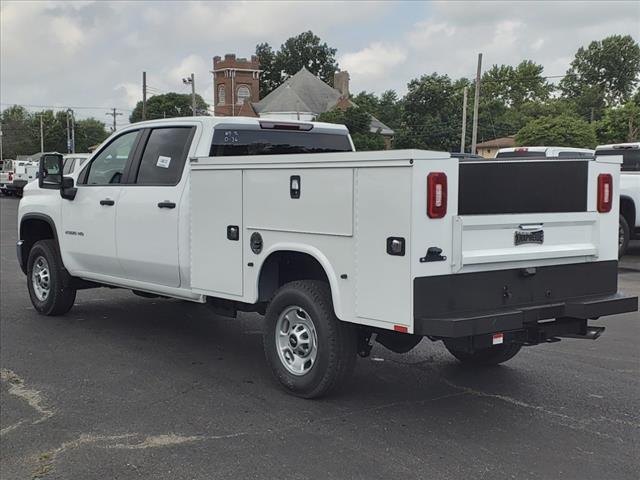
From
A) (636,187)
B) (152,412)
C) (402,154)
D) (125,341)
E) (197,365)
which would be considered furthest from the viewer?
(636,187)

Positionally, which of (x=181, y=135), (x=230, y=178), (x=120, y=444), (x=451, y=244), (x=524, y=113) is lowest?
(x=120, y=444)

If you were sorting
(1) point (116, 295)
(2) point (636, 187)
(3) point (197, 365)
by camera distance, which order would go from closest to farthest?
(3) point (197, 365) → (1) point (116, 295) → (2) point (636, 187)

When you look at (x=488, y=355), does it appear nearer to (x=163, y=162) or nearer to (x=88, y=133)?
(x=163, y=162)

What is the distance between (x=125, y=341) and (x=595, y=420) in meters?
4.45

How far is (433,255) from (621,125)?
151ft

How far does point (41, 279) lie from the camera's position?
8023 millimetres

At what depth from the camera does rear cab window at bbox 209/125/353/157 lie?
6.15 m

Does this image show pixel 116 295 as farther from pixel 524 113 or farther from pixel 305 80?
pixel 524 113

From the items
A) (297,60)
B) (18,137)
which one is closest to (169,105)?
(297,60)

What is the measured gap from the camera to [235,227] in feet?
17.6

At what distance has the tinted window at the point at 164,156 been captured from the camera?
20.1ft

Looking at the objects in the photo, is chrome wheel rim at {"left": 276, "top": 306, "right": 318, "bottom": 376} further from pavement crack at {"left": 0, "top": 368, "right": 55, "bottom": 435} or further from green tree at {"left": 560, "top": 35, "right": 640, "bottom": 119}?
green tree at {"left": 560, "top": 35, "right": 640, "bottom": 119}

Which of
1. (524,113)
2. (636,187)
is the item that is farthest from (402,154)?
(524,113)

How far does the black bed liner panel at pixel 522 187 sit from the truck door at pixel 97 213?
3654 millimetres
